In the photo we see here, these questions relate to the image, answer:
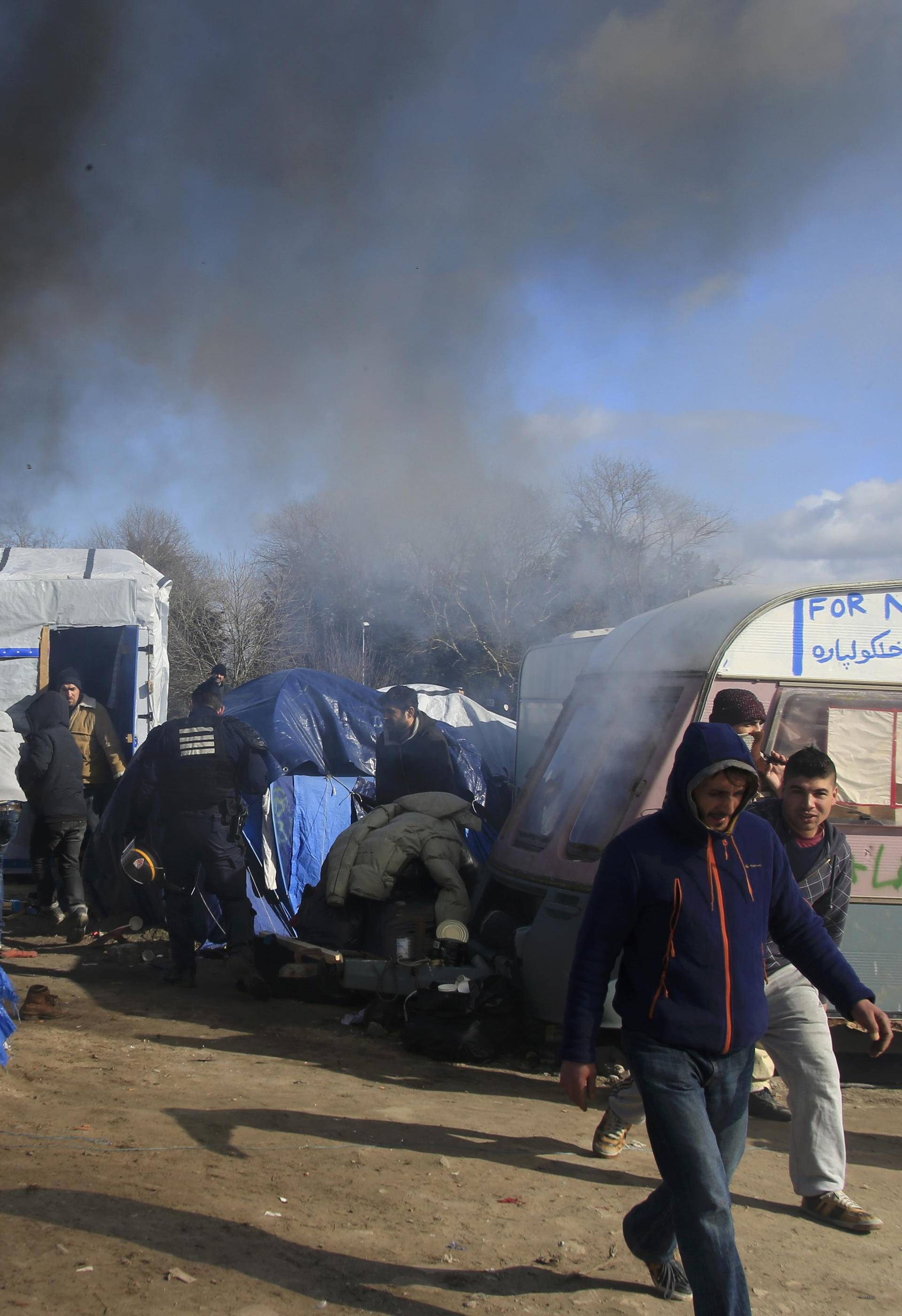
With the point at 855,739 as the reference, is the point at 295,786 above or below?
below

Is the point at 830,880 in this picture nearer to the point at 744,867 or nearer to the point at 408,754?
the point at 744,867

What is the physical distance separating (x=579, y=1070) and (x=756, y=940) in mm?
579

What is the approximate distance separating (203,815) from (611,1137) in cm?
368

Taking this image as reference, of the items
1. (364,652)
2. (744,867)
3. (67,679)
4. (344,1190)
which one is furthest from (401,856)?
(364,652)

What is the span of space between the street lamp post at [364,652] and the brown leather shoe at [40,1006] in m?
10.1

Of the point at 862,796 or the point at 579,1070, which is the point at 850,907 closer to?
the point at 862,796

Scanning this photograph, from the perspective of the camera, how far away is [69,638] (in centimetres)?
1098

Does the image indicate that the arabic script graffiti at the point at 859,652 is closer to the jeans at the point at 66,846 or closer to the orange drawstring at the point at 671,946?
the orange drawstring at the point at 671,946

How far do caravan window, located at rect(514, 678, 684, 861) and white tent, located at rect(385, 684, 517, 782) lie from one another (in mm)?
4622

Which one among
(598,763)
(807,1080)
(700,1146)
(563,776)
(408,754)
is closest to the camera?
(700,1146)

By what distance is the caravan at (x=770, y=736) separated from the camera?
511 centimetres

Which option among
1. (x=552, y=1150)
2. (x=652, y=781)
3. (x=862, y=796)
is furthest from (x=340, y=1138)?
(x=862, y=796)

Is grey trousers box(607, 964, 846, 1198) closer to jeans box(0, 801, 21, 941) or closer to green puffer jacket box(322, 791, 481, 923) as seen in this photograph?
green puffer jacket box(322, 791, 481, 923)

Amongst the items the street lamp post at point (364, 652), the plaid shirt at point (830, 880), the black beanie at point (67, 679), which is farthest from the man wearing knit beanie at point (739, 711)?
the street lamp post at point (364, 652)
